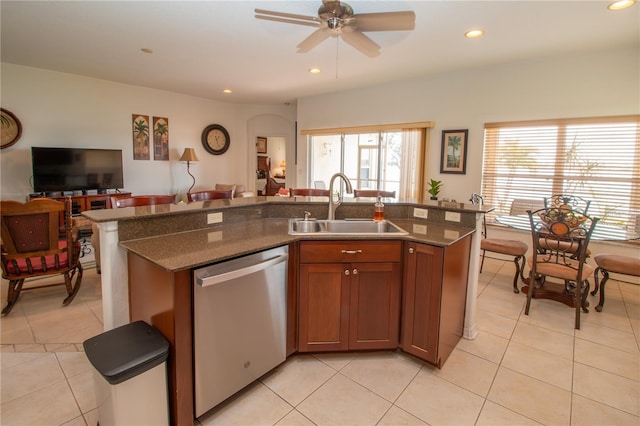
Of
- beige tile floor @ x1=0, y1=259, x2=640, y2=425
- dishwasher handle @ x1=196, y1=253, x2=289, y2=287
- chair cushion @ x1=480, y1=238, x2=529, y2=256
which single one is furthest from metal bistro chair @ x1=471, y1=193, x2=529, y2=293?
dishwasher handle @ x1=196, y1=253, x2=289, y2=287

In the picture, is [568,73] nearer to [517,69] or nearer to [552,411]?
[517,69]

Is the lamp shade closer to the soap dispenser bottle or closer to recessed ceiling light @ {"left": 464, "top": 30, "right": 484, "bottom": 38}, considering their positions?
the soap dispenser bottle

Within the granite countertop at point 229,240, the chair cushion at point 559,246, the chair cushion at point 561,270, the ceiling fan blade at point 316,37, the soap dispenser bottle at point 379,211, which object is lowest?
the chair cushion at point 561,270

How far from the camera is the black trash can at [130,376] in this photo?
1.37 meters

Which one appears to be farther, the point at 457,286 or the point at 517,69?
the point at 517,69

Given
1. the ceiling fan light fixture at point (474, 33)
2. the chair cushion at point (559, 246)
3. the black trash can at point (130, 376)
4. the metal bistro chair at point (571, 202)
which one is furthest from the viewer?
the metal bistro chair at point (571, 202)

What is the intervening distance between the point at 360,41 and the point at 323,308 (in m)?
2.20

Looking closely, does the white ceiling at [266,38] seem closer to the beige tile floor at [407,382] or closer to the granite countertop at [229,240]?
the granite countertop at [229,240]

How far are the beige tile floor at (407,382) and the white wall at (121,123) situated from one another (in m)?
3.56

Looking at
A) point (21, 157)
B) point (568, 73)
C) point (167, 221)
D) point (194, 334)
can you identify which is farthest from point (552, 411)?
point (21, 157)

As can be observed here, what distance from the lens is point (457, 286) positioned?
2318 millimetres

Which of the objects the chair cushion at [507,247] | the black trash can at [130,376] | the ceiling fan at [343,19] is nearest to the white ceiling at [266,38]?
the ceiling fan at [343,19]

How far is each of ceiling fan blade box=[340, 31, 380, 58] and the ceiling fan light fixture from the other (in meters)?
1.16

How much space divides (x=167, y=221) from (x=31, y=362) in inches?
52.6
